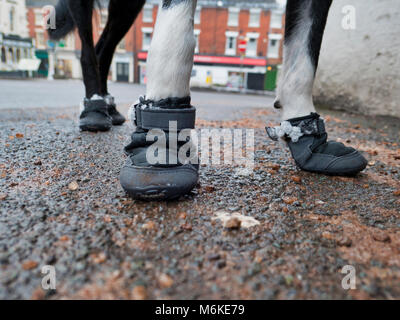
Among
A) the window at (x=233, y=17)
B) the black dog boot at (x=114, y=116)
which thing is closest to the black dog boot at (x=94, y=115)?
the black dog boot at (x=114, y=116)

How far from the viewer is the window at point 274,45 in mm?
25234

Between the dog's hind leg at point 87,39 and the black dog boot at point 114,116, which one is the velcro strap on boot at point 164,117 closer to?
the dog's hind leg at point 87,39

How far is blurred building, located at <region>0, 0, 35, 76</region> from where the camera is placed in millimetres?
24062

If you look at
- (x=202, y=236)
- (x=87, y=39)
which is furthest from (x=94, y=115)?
(x=202, y=236)

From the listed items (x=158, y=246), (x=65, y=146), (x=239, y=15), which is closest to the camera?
(x=158, y=246)

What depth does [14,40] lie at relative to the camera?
25.9 metres

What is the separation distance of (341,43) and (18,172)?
3.97 meters

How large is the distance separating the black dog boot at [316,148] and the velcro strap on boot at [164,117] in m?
0.51

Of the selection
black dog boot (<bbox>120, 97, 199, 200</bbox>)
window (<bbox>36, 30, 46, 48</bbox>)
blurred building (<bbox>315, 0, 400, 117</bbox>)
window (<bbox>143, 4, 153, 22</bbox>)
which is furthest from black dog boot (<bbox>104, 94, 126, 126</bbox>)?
window (<bbox>36, 30, 46, 48</bbox>)

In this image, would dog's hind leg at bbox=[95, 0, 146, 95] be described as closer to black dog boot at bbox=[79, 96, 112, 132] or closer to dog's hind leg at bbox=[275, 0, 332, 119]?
black dog boot at bbox=[79, 96, 112, 132]
